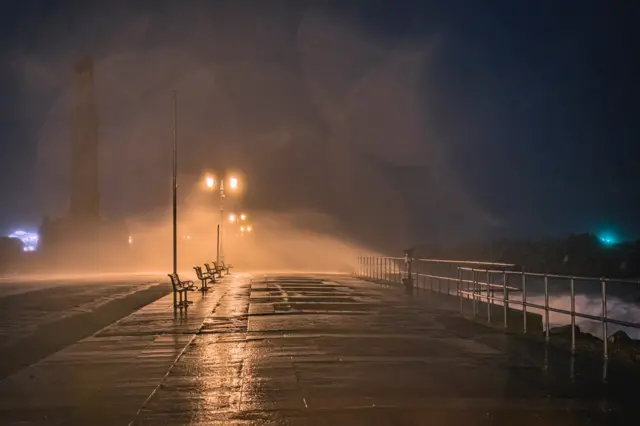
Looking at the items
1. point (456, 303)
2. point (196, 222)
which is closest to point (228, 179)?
point (456, 303)

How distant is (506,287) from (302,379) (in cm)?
796

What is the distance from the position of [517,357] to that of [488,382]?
8.25 ft

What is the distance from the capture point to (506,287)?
1677cm

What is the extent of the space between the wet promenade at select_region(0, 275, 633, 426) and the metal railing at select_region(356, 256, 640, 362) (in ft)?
2.96

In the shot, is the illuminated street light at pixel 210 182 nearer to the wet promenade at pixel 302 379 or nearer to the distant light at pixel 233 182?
the distant light at pixel 233 182

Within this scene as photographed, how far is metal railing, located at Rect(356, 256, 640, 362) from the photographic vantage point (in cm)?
1297

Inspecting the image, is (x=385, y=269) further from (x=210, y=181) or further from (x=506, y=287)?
(x=506, y=287)

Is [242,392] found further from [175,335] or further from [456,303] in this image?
[456,303]

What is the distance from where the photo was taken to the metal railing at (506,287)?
1297 cm

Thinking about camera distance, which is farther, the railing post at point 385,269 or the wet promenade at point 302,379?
the railing post at point 385,269

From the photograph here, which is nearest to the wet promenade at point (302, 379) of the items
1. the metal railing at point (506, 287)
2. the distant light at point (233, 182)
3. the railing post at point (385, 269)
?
the metal railing at point (506, 287)

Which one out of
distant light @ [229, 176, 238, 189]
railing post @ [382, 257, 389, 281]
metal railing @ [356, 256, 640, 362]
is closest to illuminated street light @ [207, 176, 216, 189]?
distant light @ [229, 176, 238, 189]

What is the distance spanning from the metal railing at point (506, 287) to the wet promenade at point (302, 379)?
901mm

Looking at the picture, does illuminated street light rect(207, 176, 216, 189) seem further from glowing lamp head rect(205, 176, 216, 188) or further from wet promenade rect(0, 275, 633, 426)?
wet promenade rect(0, 275, 633, 426)
